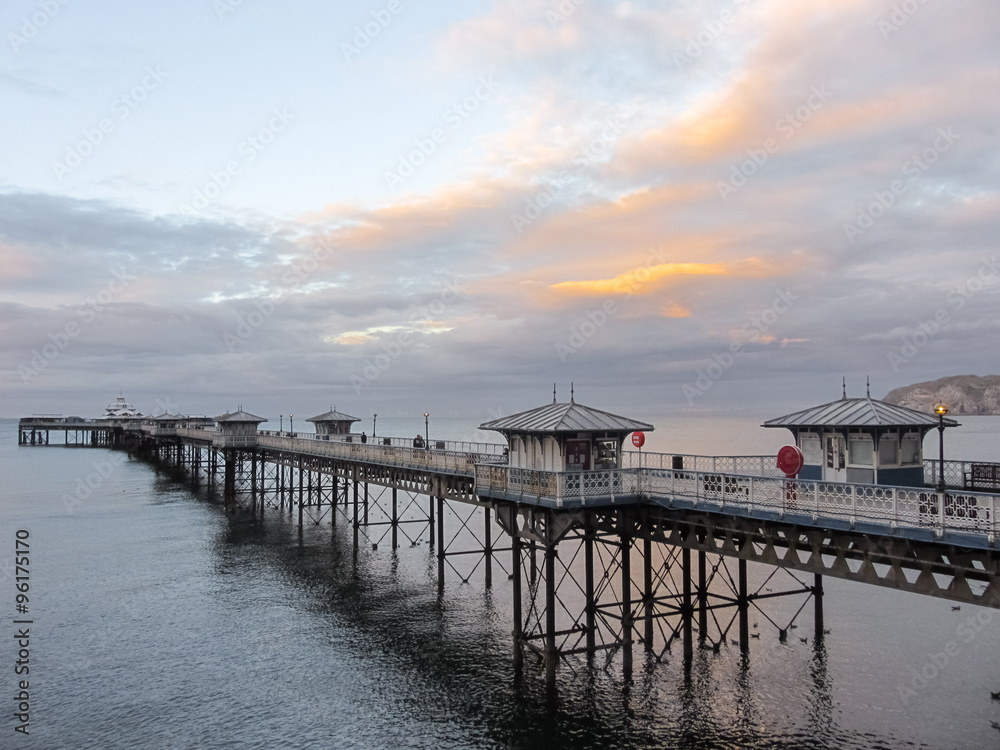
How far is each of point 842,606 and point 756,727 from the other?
668 inches

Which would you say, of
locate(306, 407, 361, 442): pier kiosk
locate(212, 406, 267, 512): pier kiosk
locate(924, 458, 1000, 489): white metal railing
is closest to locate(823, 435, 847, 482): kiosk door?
locate(924, 458, 1000, 489): white metal railing

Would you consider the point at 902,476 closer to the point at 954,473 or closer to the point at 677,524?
the point at 677,524

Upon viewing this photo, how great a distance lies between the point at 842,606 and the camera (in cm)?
3656

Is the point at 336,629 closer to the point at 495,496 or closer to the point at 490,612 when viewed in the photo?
the point at 490,612

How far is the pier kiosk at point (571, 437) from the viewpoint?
2572 centimetres

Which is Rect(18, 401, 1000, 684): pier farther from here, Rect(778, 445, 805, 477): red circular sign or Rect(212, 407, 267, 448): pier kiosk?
Rect(212, 407, 267, 448): pier kiosk

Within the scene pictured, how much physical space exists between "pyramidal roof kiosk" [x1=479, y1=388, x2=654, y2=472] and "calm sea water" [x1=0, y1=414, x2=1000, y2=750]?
866 cm

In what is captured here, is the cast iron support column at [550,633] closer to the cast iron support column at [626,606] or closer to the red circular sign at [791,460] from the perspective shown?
the cast iron support column at [626,606]

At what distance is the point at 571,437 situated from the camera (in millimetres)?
26047

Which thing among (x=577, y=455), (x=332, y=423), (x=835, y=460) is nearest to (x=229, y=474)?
(x=332, y=423)

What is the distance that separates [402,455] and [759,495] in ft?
84.0

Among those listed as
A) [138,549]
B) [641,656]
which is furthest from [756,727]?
[138,549]

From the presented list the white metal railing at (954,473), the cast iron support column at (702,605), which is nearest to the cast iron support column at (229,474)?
the cast iron support column at (702,605)

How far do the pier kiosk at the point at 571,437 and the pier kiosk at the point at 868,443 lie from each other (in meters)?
5.88
